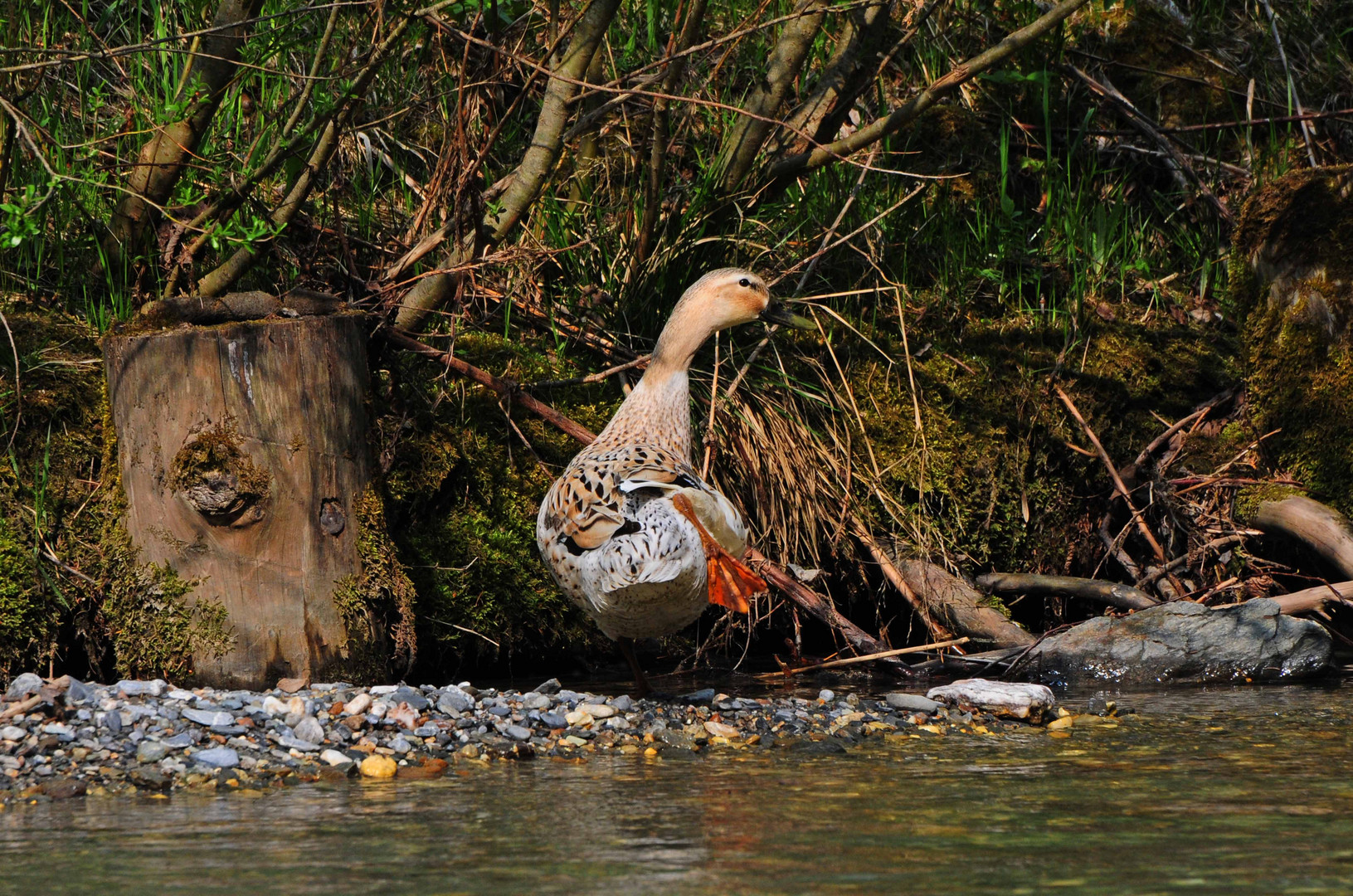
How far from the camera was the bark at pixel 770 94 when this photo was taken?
21.4ft

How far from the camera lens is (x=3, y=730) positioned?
3688 mm

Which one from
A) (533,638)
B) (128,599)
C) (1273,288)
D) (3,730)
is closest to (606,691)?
(533,638)

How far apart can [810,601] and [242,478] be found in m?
2.39

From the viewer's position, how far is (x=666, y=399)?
5289 mm

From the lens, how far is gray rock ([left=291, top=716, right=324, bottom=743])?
12.8ft

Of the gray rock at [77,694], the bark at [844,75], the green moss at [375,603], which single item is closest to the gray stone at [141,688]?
the gray rock at [77,694]

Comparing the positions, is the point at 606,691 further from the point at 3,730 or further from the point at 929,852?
the point at 929,852

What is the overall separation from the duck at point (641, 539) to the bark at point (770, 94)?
6.34 feet

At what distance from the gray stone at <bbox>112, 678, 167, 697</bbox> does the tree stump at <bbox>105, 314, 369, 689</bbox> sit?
0.44m

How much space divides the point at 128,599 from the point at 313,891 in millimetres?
2624

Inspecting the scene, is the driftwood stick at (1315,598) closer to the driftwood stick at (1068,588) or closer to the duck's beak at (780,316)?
the driftwood stick at (1068,588)

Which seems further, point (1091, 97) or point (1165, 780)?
point (1091, 97)

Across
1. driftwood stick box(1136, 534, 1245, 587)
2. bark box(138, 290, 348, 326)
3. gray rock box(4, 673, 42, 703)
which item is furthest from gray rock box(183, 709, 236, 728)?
driftwood stick box(1136, 534, 1245, 587)

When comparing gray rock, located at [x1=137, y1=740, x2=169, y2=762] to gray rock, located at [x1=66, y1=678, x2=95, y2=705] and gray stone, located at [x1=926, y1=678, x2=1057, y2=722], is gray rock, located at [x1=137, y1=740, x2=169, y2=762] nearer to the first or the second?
gray rock, located at [x1=66, y1=678, x2=95, y2=705]
